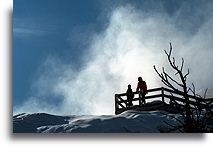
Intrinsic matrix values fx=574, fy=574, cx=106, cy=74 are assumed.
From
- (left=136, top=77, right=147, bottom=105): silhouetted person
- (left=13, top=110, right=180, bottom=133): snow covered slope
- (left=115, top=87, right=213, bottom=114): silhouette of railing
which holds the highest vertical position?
(left=136, top=77, right=147, bottom=105): silhouetted person

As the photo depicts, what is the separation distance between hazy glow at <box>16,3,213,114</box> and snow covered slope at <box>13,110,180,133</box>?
0.13 ft

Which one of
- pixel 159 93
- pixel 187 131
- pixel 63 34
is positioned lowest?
pixel 187 131

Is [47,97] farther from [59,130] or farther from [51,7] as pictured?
[51,7]

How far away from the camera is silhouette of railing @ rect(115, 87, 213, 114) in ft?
10.2

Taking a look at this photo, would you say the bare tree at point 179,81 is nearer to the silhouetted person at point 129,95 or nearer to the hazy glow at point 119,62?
the hazy glow at point 119,62

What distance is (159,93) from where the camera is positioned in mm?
3139

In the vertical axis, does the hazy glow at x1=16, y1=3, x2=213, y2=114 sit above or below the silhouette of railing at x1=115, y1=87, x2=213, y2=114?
above

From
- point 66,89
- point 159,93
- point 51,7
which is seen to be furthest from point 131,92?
point 51,7

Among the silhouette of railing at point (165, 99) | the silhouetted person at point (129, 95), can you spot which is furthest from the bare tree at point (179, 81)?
the silhouetted person at point (129, 95)

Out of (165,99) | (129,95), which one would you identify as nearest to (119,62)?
(129,95)

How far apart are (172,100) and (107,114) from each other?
0.36 meters

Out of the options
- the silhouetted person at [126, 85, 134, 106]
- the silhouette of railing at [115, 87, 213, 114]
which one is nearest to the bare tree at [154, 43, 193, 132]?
the silhouette of railing at [115, 87, 213, 114]

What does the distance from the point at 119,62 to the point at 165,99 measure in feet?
1.08

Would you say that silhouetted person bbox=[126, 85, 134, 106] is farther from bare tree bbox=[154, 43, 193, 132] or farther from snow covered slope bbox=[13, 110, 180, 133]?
bare tree bbox=[154, 43, 193, 132]
